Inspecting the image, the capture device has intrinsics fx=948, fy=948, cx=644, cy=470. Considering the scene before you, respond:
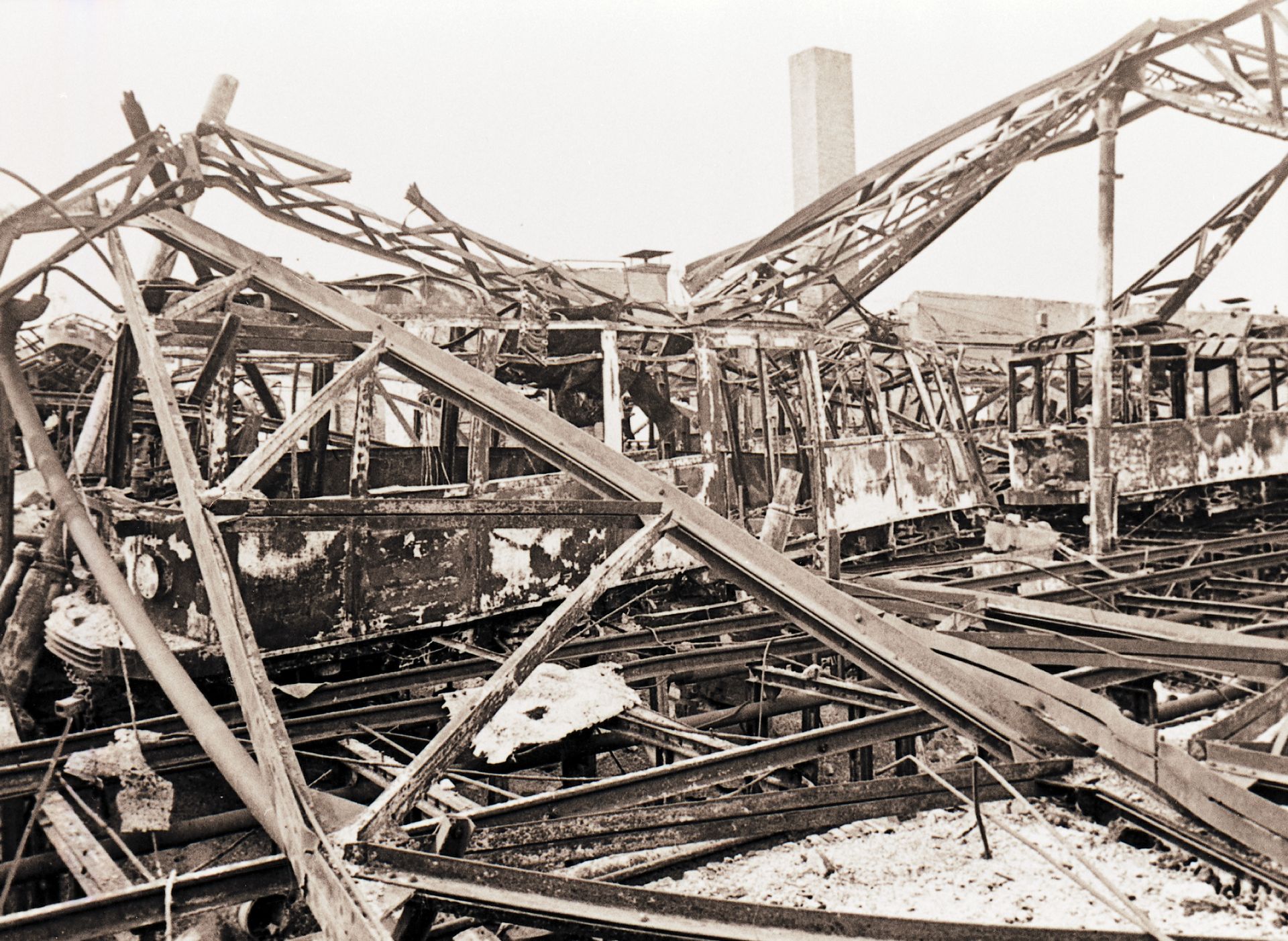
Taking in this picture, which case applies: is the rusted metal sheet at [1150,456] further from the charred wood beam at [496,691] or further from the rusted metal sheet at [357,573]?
the charred wood beam at [496,691]

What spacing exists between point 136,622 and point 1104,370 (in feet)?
32.2

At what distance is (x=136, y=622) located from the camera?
3047mm

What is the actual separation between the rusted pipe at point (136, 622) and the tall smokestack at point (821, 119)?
22490mm

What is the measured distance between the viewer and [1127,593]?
6902 mm

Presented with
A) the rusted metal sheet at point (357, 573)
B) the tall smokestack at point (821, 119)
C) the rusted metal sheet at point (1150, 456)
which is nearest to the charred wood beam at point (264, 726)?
the rusted metal sheet at point (357, 573)

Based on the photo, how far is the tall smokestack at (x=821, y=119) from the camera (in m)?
24.4

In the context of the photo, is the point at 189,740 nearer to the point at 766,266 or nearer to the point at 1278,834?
the point at 1278,834

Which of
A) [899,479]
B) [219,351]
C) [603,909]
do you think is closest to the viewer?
[603,909]

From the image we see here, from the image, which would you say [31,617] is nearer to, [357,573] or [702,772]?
[357,573]

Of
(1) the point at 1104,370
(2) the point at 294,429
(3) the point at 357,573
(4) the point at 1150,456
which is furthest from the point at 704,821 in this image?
(4) the point at 1150,456

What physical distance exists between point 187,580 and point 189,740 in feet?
3.46

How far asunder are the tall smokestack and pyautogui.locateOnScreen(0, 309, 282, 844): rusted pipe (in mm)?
22490

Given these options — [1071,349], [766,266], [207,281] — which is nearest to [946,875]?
[207,281]

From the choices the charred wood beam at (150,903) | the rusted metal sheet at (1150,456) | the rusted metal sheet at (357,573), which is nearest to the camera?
the charred wood beam at (150,903)
